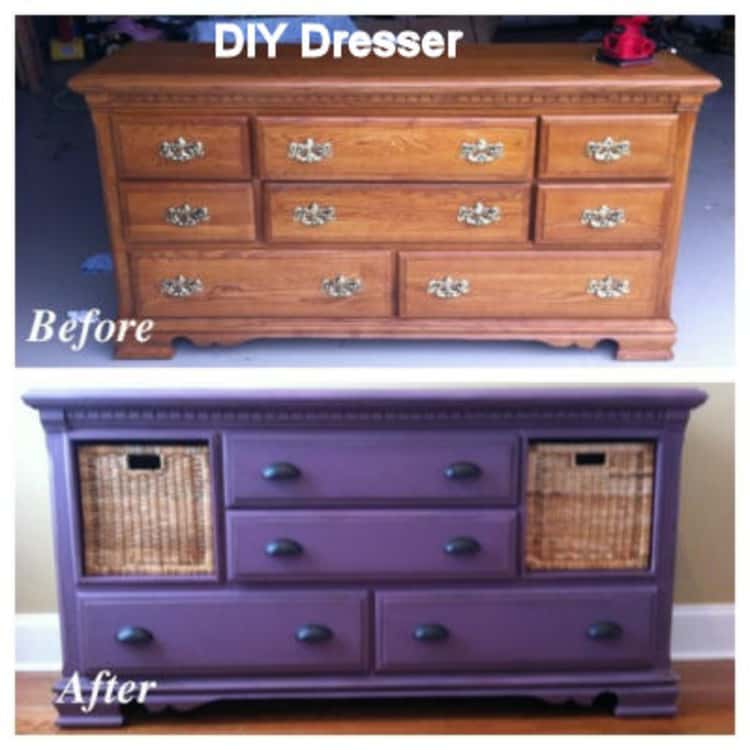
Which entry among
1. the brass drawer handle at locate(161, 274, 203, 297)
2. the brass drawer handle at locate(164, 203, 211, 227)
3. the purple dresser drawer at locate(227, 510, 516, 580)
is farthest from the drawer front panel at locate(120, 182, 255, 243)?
the purple dresser drawer at locate(227, 510, 516, 580)

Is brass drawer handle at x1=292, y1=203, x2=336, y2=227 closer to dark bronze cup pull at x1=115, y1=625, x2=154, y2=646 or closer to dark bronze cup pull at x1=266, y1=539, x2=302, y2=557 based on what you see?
dark bronze cup pull at x1=266, y1=539, x2=302, y2=557

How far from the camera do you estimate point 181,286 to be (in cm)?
264

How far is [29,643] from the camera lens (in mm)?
2521

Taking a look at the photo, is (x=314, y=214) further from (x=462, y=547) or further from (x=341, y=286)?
(x=462, y=547)

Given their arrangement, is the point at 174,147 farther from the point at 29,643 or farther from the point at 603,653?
the point at 603,653

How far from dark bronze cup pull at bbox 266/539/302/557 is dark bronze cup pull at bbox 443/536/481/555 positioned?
296mm

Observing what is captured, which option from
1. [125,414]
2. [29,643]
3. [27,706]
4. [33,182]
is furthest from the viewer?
[33,182]

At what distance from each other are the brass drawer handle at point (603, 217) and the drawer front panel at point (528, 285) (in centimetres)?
8

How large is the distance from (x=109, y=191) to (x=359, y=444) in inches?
37.2

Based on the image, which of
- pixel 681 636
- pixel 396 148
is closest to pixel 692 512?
pixel 681 636

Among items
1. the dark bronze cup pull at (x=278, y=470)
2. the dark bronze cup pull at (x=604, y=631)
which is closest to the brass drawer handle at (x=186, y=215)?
the dark bronze cup pull at (x=278, y=470)

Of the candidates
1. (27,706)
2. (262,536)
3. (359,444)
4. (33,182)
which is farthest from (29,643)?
(33,182)

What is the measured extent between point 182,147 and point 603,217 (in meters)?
1.01

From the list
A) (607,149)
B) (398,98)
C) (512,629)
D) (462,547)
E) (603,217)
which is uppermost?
(398,98)
